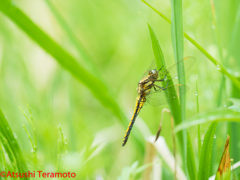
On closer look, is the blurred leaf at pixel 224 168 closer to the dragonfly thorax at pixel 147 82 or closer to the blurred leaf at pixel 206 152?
the blurred leaf at pixel 206 152

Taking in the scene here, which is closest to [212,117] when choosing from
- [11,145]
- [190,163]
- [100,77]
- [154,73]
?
[190,163]

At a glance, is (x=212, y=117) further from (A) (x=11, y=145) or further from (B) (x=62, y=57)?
(B) (x=62, y=57)

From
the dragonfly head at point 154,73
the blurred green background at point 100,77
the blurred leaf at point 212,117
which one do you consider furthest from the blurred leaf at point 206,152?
the dragonfly head at point 154,73

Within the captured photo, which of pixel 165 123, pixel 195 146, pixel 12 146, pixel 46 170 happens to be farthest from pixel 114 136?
pixel 12 146

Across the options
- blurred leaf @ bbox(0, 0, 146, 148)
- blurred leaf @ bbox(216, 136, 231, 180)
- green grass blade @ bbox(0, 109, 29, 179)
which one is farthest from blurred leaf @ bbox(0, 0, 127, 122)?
blurred leaf @ bbox(216, 136, 231, 180)

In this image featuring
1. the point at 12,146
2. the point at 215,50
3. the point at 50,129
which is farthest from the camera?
the point at 215,50

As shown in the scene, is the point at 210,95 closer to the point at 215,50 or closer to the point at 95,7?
the point at 215,50
